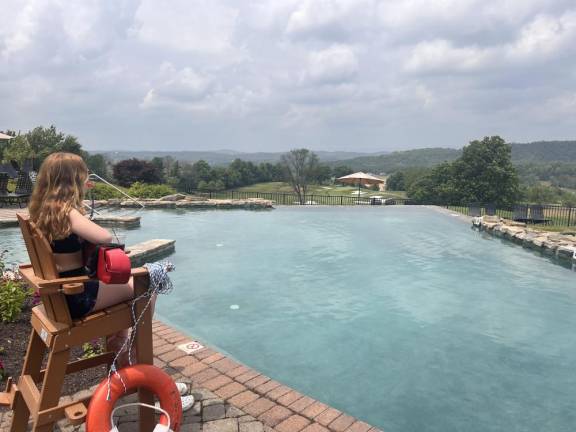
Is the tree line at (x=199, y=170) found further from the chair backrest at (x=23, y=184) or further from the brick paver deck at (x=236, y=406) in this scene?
the brick paver deck at (x=236, y=406)

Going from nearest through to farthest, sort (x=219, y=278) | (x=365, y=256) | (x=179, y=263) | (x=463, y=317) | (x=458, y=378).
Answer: (x=458, y=378), (x=463, y=317), (x=219, y=278), (x=179, y=263), (x=365, y=256)

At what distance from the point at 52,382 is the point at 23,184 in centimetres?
1330

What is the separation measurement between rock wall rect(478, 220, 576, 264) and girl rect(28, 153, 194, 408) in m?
9.40

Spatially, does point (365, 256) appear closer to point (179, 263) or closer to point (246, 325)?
point (179, 263)

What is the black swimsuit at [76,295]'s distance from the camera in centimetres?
200

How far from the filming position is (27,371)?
88.0 inches

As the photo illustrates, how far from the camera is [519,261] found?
28.5ft

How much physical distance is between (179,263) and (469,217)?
10565 mm

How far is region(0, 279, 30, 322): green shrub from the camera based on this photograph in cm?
A: 361

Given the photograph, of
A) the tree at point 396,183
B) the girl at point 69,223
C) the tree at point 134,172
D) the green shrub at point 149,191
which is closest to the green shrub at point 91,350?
the girl at point 69,223

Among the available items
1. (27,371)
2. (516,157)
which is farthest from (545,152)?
(27,371)

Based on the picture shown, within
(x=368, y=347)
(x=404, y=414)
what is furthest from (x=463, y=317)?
(x=404, y=414)

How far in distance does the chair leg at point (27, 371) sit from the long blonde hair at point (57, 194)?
2.23ft

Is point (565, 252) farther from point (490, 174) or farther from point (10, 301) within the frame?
point (490, 174)
